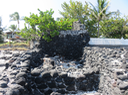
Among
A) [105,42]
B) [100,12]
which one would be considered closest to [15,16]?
[100,12]

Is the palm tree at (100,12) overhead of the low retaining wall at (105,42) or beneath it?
overhead

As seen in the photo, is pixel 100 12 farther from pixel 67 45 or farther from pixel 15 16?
pixel 15 16

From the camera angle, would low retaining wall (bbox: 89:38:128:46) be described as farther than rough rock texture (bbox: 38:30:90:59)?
Yes

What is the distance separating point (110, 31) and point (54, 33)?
10200mm

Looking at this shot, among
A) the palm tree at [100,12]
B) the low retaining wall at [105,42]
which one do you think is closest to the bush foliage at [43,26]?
the low retaining wall at [105,42]

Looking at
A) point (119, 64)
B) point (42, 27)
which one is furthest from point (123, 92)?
point (42, 27)

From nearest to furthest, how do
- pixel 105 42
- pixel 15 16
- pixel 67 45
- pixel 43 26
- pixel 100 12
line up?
pixel 43 26
pixel 67 45
pixel 105 42
pixel 100 12
pixel 15 16

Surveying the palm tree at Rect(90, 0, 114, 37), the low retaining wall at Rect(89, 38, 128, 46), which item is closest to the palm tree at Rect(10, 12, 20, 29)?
the palm tree at Rect(90, 0, 114, 37)

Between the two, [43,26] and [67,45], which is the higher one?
[43,26]

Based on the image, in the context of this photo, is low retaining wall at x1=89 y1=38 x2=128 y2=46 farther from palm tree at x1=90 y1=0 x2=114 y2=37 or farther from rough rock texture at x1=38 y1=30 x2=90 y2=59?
palm tree at x1=90 y1=0 x2=114 y2=37

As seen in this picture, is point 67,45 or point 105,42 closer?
point 67,45

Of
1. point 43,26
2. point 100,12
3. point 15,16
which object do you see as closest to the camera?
point 43,26

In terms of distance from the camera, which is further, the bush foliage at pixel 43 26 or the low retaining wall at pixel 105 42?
the low retaining wall at pixel 105 42

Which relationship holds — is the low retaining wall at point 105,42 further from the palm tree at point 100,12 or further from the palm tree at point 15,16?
the palm tree at point 15,16
